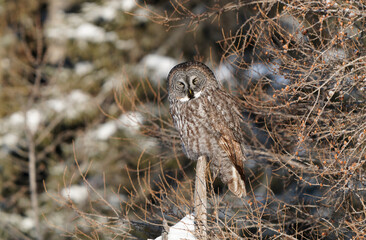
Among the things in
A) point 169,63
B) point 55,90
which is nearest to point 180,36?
point 169,63

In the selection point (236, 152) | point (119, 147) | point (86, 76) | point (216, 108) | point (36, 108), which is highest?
point (86, 76)

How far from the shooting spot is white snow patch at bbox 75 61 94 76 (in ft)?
35.1

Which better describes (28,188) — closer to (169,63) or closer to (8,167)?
(8,167)

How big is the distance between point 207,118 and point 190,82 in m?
0.40

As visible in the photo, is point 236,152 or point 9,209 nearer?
point 236,152

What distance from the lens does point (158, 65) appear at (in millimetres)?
10227

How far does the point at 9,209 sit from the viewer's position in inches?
400

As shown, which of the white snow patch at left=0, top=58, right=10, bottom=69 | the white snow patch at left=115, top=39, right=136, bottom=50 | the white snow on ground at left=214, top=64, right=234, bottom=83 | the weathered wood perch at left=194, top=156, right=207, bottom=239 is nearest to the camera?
the weathered wood perch at left=194, top=156, right=207, bottom=239

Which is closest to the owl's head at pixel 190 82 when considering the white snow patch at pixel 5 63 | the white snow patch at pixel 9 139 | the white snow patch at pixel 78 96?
the white snow patch at pixel 78 96

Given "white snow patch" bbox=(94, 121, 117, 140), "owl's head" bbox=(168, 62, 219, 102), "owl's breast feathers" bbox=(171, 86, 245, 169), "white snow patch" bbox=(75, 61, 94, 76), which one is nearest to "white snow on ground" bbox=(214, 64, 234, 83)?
"owl's head" bbox=(168, 62, 219, 102)

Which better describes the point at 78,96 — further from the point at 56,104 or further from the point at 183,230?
the point at 183,230

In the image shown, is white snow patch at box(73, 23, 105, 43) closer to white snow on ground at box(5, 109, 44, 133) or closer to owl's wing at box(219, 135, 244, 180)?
white snow on ground at box(5, 109, 44, 133)

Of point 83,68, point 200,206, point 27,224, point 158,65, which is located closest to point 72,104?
point 83,68

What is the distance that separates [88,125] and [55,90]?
1260 millimetres
